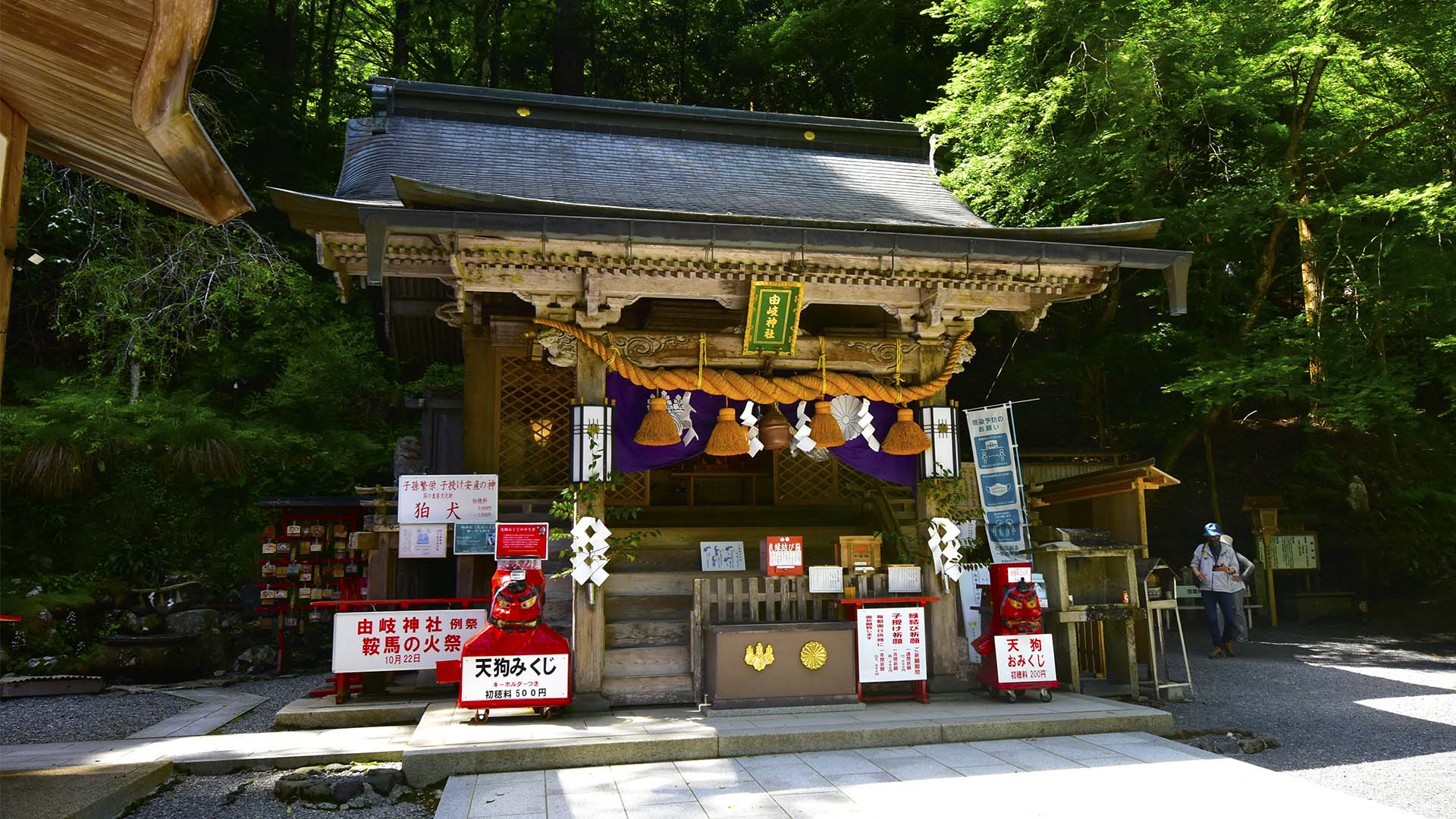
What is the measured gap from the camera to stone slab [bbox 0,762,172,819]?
438cm

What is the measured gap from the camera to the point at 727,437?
769 centimetres

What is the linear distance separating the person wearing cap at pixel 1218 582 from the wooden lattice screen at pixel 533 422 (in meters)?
8.09

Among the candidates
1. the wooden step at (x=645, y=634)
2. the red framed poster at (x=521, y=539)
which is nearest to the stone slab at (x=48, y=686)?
the red framed poster at (x=521, y=539)

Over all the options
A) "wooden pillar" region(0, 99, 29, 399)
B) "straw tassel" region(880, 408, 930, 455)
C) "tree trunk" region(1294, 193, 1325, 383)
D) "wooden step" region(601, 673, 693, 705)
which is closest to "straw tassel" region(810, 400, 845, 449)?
"straw tassel" region(880, 408, 930, 455)

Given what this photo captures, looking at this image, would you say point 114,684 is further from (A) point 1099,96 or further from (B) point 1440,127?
(B) point 1440,127

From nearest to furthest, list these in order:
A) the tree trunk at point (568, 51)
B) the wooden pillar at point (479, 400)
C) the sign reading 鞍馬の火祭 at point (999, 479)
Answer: the sign reading 鞍馬の火祭 at point (999, 479)
the wooden pillar at point (479, 400)
the tree trunk at point (568, 51)

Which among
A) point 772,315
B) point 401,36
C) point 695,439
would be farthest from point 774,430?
point 401,36

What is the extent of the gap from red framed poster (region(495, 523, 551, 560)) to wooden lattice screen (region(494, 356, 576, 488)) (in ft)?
8.60

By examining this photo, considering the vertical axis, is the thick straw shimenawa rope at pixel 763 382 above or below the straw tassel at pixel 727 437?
above

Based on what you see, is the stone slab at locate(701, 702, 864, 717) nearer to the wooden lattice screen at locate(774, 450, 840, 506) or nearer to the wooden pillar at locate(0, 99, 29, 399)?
the wooden lattice screen at locate(774, 450, 840, 506)

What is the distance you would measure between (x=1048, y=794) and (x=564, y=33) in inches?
788

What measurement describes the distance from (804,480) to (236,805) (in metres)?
7.29

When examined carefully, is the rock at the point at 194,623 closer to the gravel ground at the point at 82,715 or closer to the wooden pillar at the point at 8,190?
the gravel ground at the point at 82,715

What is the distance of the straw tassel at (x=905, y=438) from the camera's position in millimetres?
7887
